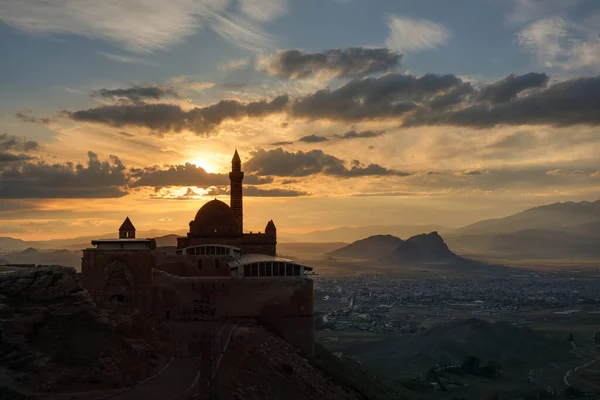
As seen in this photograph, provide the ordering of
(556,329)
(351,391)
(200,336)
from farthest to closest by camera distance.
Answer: (556,329), (351,391), (200,336)

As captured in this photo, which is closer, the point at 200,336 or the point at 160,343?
the point at 160,343

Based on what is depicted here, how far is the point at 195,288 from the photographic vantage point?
47031mm

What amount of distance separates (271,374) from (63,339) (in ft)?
39.7

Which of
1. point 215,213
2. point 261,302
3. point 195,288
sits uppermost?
point 215,213

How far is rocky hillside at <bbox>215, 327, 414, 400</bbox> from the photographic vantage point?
34.1 m

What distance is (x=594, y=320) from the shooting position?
505 ft

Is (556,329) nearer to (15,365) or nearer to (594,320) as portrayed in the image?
(594,320)

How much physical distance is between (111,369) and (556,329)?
420 ft

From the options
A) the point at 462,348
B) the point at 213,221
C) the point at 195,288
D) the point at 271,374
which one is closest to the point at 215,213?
the point at 213,221

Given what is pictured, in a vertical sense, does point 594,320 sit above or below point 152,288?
below

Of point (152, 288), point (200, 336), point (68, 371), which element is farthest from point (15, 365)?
point (152, 288)

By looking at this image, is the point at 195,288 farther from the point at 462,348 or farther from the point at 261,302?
the point at 462,348

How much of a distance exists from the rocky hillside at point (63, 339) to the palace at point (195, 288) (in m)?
6.70

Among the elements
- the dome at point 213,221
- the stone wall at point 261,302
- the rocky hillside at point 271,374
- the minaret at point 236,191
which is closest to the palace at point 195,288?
the stone wall at point 261,302
